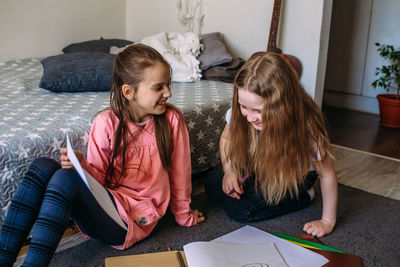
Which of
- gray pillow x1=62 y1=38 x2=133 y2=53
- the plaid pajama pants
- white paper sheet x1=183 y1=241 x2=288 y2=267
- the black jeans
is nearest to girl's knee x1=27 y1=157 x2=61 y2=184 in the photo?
the plaid pajama pants

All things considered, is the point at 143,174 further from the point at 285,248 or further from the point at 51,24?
the point at 51,24

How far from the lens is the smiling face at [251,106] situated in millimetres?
1084

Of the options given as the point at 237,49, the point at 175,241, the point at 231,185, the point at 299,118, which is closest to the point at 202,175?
the point at 231,185

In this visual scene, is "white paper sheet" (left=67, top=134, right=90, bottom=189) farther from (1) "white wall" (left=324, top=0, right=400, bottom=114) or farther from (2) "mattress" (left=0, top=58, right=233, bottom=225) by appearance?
(1) "white wall" (left=324, top=0, right=400, bottom=114)

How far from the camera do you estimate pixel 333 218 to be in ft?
4.18

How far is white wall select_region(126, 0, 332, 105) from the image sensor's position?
2.08 m

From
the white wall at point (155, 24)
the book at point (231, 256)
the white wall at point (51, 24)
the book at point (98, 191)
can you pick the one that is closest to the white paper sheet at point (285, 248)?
the book at point (231, 256)

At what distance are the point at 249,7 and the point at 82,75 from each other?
1135 mm

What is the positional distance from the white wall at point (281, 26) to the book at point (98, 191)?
1455 millimetres

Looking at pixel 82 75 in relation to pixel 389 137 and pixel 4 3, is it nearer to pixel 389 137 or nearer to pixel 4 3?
pixel 4 3

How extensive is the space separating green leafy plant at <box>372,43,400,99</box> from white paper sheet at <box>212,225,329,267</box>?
2.07m

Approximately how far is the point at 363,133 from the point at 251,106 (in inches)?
66.3

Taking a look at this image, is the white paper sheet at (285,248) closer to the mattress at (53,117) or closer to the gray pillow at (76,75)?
the mattress at (53,117)

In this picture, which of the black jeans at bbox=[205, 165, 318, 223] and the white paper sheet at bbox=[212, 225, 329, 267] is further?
the black jeans at bbox=[205, 165, 318, 223]
